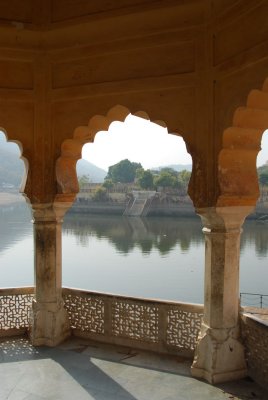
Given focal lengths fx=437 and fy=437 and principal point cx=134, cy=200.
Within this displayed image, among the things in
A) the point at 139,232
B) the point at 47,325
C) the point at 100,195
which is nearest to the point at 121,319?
the point at 47,325

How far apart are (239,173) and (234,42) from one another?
1.15 m

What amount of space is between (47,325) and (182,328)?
5.00ft

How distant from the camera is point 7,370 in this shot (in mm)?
4242

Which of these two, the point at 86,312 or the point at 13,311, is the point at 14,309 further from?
the point at 86,312

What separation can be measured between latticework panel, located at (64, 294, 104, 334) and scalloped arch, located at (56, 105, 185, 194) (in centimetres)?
127

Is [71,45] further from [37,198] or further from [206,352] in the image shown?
[206,352]

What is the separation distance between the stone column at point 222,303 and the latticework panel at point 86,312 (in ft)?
4.35

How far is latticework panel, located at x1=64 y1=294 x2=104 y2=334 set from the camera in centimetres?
500

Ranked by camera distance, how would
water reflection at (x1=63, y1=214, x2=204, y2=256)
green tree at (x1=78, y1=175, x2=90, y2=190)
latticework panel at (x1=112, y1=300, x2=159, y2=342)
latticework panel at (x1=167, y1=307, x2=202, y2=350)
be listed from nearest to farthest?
latticework panel at (x1=167, y1=307, x2=202, y2=350) → latticework panel at (x1=112, y1=300, x2=159, y2=342) → water reflection at (x1=63, y1=214, x2=204, y2=256) → green tree at (x1=78, y1=175, x2=90, y2=190)

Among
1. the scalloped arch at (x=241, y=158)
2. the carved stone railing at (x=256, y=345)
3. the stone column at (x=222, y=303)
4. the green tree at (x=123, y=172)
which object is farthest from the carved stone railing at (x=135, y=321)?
the green tree at (x=123, y=172)

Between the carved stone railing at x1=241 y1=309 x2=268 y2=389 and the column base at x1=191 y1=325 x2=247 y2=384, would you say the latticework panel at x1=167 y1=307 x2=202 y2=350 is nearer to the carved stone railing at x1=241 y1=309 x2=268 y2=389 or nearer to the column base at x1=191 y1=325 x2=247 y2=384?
the column base at x1=191 y1=325 x2=247 y2=384

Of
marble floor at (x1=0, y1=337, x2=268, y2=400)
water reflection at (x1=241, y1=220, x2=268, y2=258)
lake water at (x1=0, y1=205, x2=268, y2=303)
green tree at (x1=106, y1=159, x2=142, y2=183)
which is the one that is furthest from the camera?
green tree at (x1=106, y1=159, x2=142, y2=183)

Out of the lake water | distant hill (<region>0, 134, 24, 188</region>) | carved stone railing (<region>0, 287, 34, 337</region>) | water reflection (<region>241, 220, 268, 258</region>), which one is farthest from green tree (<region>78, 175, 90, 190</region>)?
distant hill (<region>0, 134, 24, 188</region>)

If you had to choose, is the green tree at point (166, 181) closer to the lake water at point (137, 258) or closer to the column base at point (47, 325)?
the lake water at point (137, 258)
